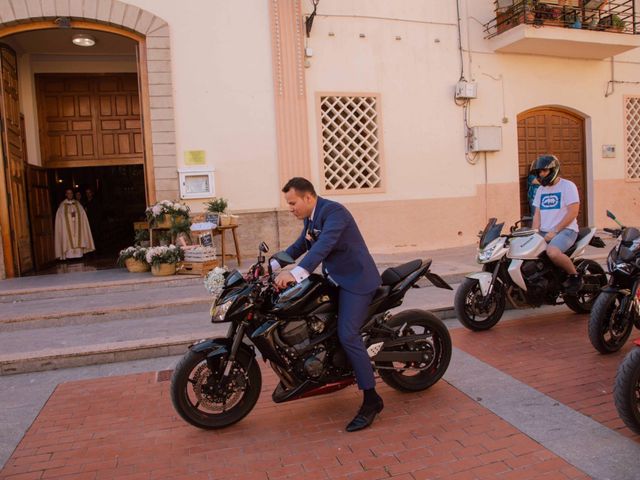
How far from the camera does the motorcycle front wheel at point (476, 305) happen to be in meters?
5.47

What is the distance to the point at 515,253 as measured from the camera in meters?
5.47

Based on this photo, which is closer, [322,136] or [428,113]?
[322,136]

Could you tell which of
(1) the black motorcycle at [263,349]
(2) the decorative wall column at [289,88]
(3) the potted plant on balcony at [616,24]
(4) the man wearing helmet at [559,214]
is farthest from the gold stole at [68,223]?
(3) the potted plant on balcony at [616,24]

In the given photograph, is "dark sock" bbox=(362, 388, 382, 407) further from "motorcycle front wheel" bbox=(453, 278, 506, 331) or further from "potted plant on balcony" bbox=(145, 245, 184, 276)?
"potted plant on balcony" bbox=(145, 245, 184, 276)

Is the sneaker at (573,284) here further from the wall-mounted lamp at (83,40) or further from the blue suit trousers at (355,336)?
the wall-mounted lamp at (83,40)

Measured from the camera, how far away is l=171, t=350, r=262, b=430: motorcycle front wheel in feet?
11.3

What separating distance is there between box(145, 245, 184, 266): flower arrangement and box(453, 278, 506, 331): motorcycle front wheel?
4246 millimetres

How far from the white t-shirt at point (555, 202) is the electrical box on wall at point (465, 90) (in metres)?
5.20

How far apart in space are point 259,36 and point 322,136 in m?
2.03

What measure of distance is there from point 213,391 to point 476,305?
307cm

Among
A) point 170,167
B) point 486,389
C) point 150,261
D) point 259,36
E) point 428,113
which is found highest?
point 259,36

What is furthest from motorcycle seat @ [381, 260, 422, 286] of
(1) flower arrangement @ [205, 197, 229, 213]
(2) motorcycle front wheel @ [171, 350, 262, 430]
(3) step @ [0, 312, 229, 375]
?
(1) flower arrangement @ [205, 197, 229, 213]

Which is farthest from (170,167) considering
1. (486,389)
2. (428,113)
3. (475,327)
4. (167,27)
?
(486,389)

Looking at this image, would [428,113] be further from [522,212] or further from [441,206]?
[522,212]
